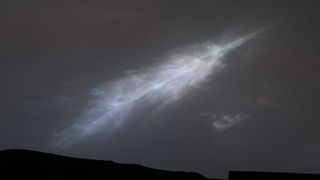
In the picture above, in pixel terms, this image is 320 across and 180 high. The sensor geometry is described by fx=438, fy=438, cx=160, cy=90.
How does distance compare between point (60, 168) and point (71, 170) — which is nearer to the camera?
point (71, 170)

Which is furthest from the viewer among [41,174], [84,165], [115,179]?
[84,165]

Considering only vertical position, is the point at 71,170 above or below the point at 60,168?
below

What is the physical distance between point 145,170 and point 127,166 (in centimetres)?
135

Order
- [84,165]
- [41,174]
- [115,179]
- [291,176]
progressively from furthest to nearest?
[84,165] → [41,174] → [115,179] → [291,176]

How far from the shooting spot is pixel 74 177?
24.7m

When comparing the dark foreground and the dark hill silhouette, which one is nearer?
the dark foreground

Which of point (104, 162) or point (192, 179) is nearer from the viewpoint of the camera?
point (192, 179)

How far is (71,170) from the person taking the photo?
84.3 ft

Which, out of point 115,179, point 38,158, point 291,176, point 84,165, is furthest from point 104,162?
point 291,176

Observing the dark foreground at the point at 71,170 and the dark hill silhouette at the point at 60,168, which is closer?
the dark foreground at the point at 71,170

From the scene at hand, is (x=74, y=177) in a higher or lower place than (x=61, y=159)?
lower

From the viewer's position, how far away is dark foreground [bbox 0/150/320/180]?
21375 mm

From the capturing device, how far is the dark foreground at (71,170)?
21.4 m

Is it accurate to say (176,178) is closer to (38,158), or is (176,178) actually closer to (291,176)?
(291,176)
